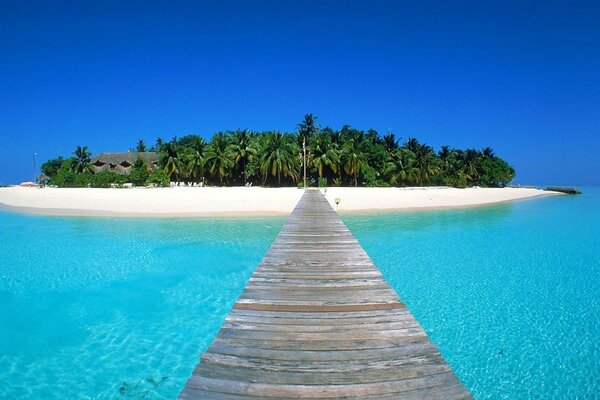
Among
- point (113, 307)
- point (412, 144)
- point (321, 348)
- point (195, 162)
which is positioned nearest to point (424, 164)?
point (412, 144)

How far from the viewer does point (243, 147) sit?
160 ft

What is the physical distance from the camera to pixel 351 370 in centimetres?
282

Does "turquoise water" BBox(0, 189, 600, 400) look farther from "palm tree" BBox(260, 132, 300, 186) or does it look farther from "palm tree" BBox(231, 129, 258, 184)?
"palm tree" BBox(231, 129, 258, 184)

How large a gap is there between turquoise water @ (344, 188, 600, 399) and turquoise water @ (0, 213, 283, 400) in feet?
14.2

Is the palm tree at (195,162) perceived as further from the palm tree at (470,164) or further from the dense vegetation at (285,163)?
the palm tree at (470,164)

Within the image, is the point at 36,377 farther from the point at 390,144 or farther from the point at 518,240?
the point at 390,144

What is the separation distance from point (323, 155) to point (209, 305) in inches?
1567

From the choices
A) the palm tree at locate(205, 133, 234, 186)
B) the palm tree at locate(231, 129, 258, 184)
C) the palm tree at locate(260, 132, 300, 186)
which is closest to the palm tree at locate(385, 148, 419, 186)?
the palm tree at locate(260, 132, 300, 186)

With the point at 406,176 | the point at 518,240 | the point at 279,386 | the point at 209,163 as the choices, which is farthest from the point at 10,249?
the point at 406,176

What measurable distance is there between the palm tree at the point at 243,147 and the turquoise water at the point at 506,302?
3275cm

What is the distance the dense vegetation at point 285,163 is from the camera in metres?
46.6

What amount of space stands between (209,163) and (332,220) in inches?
1529

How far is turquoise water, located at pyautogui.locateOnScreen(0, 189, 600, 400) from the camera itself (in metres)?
5.50

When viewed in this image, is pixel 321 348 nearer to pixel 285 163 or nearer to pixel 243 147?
pixel 285 163
